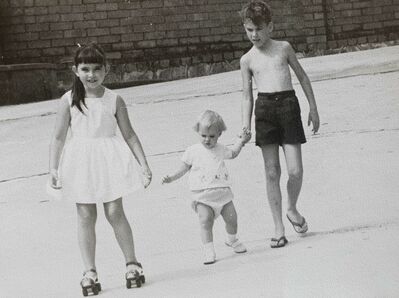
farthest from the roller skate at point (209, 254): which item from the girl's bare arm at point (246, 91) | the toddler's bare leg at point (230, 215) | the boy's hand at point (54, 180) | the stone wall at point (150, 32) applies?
the stone wall at point (150, 32)

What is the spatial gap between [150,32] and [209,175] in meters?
11.0

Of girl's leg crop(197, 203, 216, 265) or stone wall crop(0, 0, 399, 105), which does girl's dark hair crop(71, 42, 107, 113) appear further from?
stone wall crop(0, 0, 399, 105)

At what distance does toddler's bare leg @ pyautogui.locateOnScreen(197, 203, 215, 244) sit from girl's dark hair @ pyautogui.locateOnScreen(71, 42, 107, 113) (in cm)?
87

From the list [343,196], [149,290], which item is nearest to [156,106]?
[343,196]

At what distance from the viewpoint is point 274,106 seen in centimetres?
518

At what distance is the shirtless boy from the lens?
516 centimetres

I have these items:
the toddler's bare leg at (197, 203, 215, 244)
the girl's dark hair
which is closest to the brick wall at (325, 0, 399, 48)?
the toddler's bare leg at (197, 203, 215, 244)

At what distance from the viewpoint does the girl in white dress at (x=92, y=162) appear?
14.9ft

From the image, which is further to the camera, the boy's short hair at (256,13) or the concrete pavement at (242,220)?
the boy's short hair at (256,13)

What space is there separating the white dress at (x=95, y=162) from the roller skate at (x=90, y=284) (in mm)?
356

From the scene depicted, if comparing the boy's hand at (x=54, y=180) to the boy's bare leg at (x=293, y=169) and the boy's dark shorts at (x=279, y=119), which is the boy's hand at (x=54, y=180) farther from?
the boy's bare leg at (x=293, y=169)

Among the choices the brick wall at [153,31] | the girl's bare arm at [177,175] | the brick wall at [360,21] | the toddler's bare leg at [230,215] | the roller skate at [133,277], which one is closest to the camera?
the roller skate at [133,277]

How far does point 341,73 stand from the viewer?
38.2 feet

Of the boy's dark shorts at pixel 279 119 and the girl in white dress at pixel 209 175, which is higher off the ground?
the boy's dark shorts at pixel 279 119
